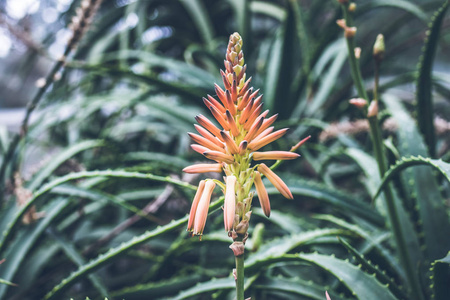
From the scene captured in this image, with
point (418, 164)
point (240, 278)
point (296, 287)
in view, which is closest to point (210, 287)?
point (296, 287)

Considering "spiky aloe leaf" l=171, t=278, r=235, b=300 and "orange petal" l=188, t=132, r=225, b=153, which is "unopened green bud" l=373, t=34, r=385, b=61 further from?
"spiky aloe leaf" l=171, t=278, r=235, b=300

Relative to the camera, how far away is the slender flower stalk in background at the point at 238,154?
30 centimetres

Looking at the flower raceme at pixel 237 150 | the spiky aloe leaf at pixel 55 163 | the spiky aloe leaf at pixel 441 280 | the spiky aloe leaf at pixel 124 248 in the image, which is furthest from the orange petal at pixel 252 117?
the spiky aloe leaf at pixel 55 163

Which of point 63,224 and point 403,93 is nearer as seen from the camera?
point 63,224

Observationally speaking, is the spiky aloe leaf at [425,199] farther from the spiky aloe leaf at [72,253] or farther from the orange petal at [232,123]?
the spiky aloe leaf at [72,253]

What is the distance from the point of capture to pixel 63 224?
36.2 inches

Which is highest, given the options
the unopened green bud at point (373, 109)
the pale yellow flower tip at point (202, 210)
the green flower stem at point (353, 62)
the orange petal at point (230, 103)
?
the green flower stem at point (353, 62)

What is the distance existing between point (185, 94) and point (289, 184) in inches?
20.4

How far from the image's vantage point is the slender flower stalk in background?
0.98 ft

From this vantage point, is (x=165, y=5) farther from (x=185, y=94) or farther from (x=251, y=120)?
(x=251, y=120)

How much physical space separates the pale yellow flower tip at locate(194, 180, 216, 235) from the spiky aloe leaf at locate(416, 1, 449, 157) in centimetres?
56

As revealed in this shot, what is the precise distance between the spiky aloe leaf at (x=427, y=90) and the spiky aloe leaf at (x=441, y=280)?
35 centimetres

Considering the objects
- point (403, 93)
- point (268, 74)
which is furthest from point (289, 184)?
point (403, 93)

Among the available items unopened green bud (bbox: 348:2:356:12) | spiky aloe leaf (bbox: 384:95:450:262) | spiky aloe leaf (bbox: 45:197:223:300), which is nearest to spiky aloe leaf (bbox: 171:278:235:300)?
spiky aloe leaf (bbox: 45:197:223:300)
